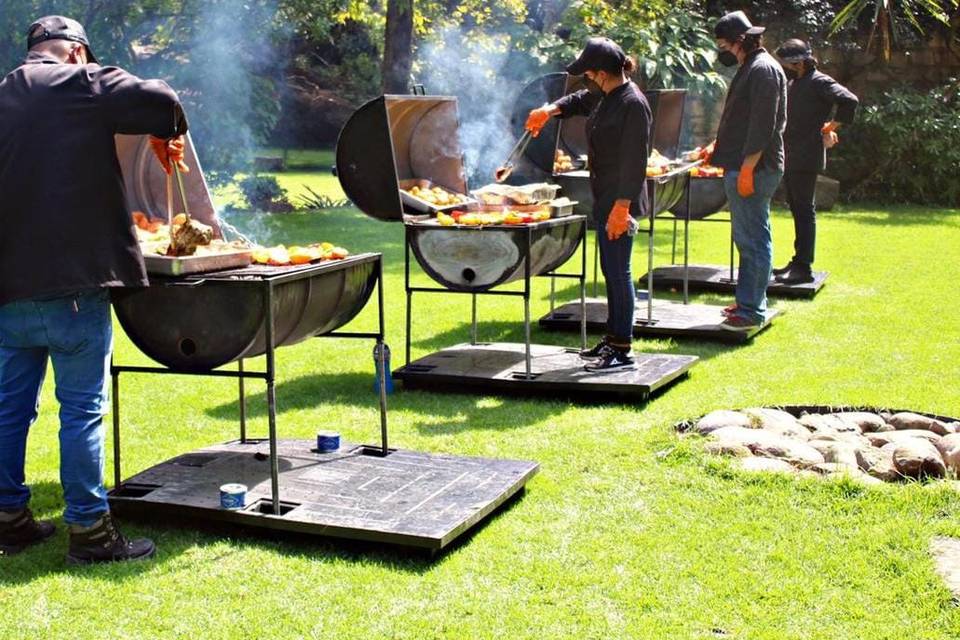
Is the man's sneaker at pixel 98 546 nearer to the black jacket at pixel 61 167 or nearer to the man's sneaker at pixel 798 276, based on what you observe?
the black jacket at pixel 61 167

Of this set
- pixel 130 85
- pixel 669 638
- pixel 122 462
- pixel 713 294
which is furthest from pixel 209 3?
pixel 669 638

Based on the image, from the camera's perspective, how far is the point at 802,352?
8180 millimetres

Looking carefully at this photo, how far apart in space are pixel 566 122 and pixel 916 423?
17.8 feet

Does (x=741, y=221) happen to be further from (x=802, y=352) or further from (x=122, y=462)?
(x=122, y=462)

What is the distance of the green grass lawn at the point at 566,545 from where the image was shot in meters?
3.98

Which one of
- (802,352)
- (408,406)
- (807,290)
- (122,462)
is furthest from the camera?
(807,290)

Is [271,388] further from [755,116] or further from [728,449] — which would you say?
[755,116]

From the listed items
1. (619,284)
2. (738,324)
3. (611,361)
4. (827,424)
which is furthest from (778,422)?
(738,324)

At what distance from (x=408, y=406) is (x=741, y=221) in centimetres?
302

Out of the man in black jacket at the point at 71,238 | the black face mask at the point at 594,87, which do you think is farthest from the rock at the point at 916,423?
the man in black jacket at the point at 71,238

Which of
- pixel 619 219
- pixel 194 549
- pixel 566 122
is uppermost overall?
pixel 566 122

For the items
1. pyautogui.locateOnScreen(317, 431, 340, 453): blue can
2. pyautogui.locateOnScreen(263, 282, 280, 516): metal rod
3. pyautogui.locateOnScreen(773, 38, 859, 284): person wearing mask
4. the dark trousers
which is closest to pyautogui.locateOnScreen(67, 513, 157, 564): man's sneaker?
pyautogui.locateOnScreen(263, 282, 280, 516): metal rod

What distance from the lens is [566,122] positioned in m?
10.8

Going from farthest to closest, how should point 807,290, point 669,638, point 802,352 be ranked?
1. point 807,290
2. point 802,352
3. point 669,638
